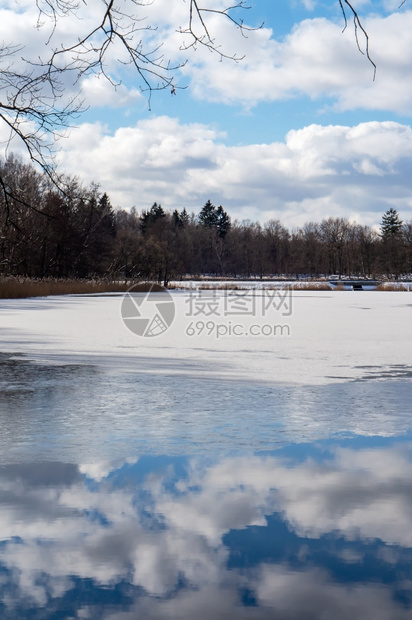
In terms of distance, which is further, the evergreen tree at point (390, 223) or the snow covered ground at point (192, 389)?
the evergreen tree at point (390, 223)

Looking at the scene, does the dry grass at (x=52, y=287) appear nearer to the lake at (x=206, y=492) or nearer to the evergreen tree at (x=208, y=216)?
the lake at (x=206, y=492)

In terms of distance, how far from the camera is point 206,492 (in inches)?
185

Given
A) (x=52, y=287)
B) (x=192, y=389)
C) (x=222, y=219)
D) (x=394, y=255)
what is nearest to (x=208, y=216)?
(x=222, y=219)

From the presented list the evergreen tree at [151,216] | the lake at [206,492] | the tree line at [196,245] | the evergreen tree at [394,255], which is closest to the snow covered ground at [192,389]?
the lake at [206,492]

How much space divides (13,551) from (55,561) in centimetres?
25

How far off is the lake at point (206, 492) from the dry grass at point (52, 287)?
2556 centimetres

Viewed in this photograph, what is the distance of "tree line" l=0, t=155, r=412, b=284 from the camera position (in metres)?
61.1

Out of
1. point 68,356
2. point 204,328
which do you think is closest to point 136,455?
point 68,356

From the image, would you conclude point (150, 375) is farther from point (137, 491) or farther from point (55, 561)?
point (55, 561)

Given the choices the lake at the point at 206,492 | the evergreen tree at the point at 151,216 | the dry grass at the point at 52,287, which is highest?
the evergreen tree at the point at 151,216

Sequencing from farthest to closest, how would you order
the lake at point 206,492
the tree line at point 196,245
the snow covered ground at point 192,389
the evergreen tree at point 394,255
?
the evergreen tree at point 394,255, the tree line at point 196,245, the snow covered ground at point 192,389, the lake at point 206,492

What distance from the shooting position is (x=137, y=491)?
185 inches

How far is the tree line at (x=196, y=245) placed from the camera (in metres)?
61.1

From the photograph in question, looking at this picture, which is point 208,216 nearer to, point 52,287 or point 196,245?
point 196,245
